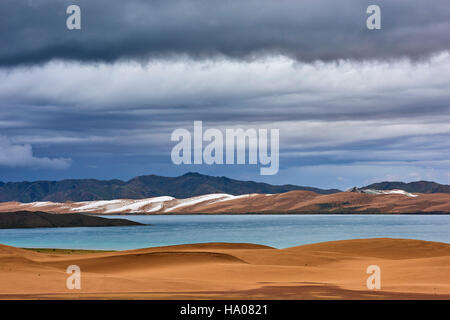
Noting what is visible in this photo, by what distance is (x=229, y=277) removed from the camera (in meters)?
32.8

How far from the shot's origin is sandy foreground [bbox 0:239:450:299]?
75.9 feet

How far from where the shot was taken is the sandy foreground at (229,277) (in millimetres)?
23141

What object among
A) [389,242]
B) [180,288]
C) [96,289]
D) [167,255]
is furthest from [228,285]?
[389,242]

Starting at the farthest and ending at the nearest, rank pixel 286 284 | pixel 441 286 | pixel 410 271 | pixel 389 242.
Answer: pixel 389 242, pixel 410 271, pixel 286 284, pixel 441 286
